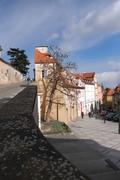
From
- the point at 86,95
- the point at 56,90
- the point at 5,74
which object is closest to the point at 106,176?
the point at 56,90

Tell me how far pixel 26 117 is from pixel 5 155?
97 centimetres

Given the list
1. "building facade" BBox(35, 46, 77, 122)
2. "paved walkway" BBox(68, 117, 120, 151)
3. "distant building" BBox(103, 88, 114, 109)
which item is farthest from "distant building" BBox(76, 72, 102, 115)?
"paved walkway" BBox(68, 117, 120, 151)

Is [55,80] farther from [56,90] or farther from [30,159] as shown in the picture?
[30,159]

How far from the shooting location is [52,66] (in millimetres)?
47031

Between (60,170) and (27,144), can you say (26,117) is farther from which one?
(60,170)

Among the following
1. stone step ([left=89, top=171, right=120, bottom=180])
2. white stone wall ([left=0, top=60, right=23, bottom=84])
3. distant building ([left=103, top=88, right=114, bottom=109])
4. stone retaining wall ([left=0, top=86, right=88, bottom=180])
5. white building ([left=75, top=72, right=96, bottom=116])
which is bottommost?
distant building ([left=103, top=88, right=114, bottom=109])

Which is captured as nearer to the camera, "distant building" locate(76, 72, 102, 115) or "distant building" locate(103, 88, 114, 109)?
"distant building" locate(76, 72, 102, 115)

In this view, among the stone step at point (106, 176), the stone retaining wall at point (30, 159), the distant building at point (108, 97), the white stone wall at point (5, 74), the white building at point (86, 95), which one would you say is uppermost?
the stone retaining wall at point (30, 159)

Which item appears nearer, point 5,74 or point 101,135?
point 101,135

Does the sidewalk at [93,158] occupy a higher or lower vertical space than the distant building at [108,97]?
higher

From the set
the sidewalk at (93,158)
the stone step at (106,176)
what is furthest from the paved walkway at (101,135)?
the stone step at (106,176)

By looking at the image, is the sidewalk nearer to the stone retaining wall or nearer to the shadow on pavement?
the shadow on pavement

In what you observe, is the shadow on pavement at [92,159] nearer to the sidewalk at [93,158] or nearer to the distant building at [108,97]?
the sidewalk at [93,158]

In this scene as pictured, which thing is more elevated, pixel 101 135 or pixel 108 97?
pixel 101 135
